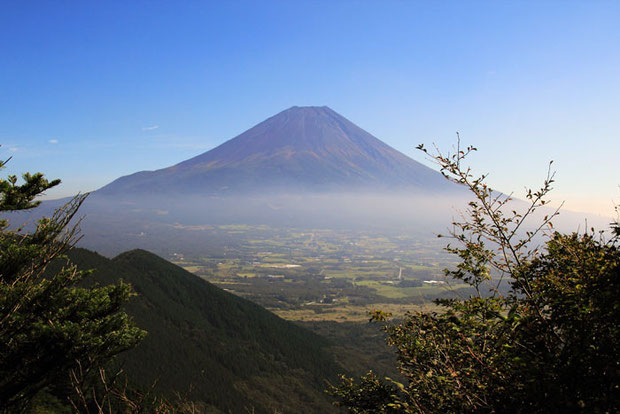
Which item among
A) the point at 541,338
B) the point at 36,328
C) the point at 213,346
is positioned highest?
the point at 541,338

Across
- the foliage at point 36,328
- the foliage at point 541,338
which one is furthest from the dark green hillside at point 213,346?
the foliage at point 541,338

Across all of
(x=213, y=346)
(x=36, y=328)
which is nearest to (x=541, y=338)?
(x=36, y=328)

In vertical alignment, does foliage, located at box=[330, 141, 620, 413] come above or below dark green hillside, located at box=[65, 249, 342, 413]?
above

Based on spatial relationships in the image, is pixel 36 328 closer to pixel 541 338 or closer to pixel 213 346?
pixel 541 338

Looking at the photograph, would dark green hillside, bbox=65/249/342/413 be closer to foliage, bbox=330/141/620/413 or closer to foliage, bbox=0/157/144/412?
foliage, bbox=0/157/144/412

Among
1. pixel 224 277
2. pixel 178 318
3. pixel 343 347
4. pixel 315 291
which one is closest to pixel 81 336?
pixel 178 318

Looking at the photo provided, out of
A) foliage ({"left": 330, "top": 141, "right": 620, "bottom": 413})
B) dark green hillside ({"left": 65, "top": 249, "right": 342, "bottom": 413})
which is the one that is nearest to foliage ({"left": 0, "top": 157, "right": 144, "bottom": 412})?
foliage ({"left": 330, "top": 141, "right": 620, "bottom": 413})

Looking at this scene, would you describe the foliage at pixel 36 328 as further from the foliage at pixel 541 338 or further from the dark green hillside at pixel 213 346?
the dark green hillside at pixel 213 346

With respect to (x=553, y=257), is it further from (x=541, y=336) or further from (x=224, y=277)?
(x=224, y=277)
